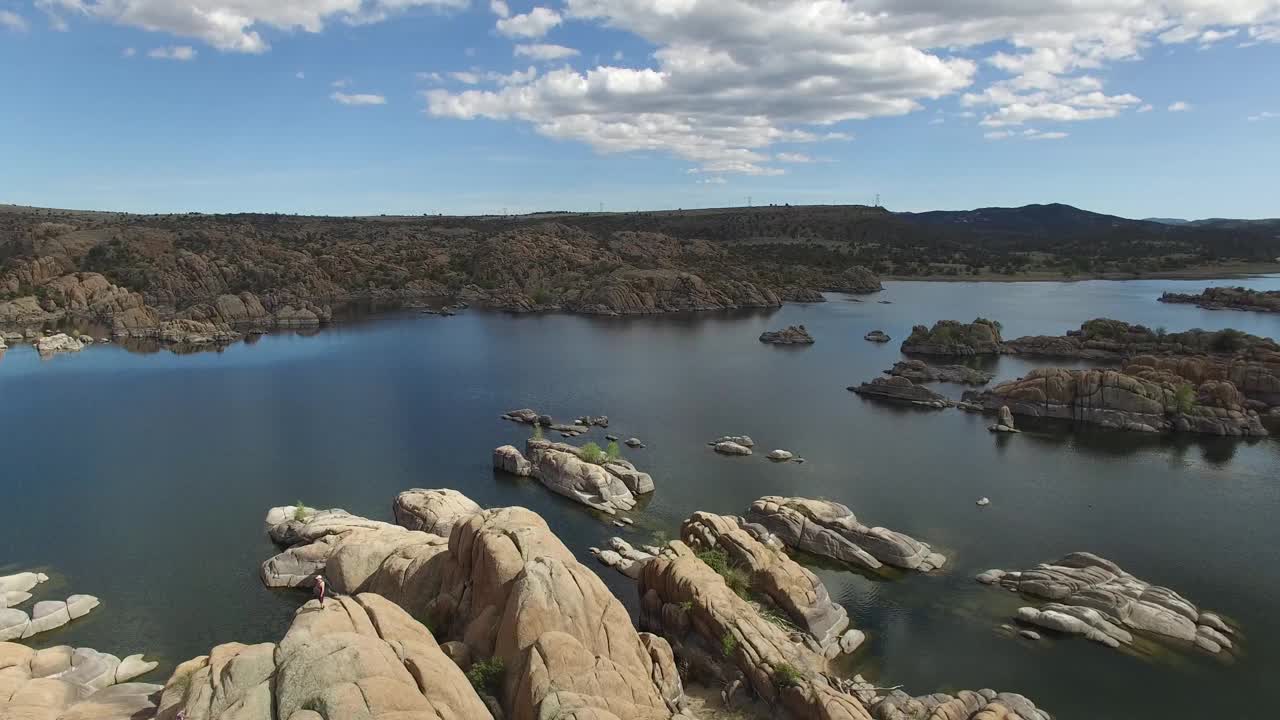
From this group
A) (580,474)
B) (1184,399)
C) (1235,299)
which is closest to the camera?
(580,474)

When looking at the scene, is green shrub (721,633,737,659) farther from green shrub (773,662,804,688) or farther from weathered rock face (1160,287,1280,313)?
weathered rock face (1160,287,1280,313)

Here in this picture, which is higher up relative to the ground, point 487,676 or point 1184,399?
point 1184,399

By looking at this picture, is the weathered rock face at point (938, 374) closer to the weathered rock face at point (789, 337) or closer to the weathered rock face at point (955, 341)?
the weathered rock face at point (955, 341)

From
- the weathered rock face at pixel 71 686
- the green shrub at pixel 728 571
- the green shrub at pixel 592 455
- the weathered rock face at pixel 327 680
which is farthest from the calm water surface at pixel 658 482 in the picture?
the weathered rock face at pixel 327 680

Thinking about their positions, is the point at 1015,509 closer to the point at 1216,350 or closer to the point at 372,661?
the point at 372,661

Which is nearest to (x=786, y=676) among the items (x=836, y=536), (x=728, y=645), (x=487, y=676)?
(x=728, y=645)

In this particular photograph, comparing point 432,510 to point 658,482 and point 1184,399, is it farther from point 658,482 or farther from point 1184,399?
point 1184,399

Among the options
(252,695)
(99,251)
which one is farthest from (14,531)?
(99,251)
